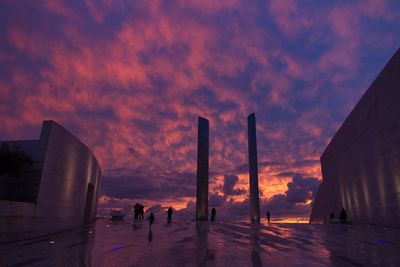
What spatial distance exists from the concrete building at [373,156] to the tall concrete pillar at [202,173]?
24.2 meters

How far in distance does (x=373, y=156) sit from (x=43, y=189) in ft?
111

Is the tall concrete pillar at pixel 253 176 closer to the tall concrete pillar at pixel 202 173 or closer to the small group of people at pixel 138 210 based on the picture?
the tall concrete pillar at pixel 202 173

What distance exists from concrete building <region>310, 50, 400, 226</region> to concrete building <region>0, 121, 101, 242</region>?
29.9m

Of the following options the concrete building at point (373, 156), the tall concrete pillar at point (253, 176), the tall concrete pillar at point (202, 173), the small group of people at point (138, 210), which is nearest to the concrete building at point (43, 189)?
the small group of people at point (138, 210)

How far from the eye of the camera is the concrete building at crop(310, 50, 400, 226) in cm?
2767

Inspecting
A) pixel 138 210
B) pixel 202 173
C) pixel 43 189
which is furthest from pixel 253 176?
pixel 43 189

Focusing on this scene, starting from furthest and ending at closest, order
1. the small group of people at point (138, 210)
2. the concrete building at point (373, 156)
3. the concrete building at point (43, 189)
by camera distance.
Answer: the small group of people at point (138, 210)
the concrete building at point (373, 156)
the concrete building at point (43, 189)

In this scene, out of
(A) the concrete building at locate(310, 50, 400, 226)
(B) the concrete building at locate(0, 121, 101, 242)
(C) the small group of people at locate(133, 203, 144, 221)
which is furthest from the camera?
(C) the small group of people at locate(133, 203, 144, 221)

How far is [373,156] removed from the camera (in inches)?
1304

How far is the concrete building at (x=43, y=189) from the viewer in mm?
16906

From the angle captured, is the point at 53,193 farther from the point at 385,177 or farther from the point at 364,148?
the point at 364,148

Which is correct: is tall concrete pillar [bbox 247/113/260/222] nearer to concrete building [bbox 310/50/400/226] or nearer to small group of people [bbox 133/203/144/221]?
concrete building [bbox 310/50/400/226]

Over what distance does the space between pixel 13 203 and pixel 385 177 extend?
3298cm

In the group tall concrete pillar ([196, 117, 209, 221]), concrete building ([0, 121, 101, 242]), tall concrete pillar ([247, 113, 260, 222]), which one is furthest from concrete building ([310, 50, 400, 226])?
concrete building ([0, 121, 101, 242])
